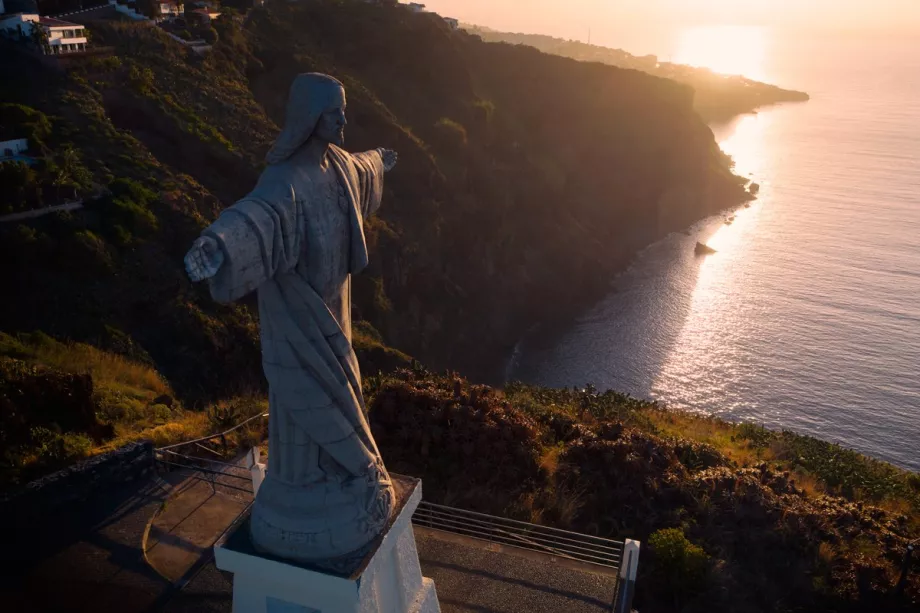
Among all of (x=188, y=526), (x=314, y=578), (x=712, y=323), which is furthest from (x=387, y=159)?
(x=712, y=323)

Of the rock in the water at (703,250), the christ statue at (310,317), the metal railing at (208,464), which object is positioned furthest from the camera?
the rock in the water at (703,250)

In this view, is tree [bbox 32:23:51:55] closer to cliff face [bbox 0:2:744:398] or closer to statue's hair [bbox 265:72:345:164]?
cliff face [bbox 0:2:744:398]

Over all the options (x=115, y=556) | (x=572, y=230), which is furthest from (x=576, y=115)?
(x=115, y=556)

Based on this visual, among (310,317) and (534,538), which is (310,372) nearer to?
(310,317)

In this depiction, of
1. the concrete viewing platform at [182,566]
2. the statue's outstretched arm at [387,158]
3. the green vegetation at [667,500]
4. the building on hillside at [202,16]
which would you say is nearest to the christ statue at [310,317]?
the statue's outstretched arm at [387,158]

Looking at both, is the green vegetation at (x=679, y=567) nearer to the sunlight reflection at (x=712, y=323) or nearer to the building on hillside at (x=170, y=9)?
the sunlight reflection at (x=712, y=323)

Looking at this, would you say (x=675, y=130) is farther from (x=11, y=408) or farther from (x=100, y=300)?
(x=11, y=408)
